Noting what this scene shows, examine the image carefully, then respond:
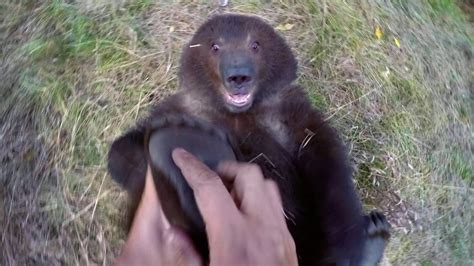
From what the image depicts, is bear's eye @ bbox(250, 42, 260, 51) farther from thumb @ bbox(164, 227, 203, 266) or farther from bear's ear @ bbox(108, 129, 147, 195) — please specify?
thumb @ bbox(164, 227, 203, 266)

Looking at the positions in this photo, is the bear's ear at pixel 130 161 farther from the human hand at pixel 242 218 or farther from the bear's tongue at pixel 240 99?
the human hand at pixel 242 218

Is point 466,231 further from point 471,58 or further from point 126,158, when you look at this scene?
point 126,158

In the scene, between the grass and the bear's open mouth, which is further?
the grass

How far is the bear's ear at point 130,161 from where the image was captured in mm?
2299

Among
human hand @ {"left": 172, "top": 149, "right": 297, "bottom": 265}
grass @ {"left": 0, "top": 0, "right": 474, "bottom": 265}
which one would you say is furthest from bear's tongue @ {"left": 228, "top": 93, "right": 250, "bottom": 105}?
human hand @ {"left": 172, "top": 149, "right": 297, "bottom": 265}

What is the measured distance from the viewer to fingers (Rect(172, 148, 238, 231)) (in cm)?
139

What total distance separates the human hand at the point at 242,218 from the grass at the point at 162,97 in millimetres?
1509

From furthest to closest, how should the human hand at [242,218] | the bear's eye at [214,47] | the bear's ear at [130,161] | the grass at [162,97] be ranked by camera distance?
1. the grass at [162,97]
2. the bear's eye at [214,47]
3. the bear's ear at [130,161]
4. the human hand at [242,218]

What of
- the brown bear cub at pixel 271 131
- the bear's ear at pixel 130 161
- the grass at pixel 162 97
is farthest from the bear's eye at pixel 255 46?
the grass at pixel 162 97

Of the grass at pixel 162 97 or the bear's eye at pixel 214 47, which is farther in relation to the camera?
the grass at pixel 162 97

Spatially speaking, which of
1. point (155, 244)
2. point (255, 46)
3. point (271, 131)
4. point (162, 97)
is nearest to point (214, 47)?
point (255, 46)

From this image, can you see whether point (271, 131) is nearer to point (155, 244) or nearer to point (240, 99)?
point (240, 99)

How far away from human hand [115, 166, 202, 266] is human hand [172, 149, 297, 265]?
0.13 meters

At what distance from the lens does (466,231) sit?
10.4ft
